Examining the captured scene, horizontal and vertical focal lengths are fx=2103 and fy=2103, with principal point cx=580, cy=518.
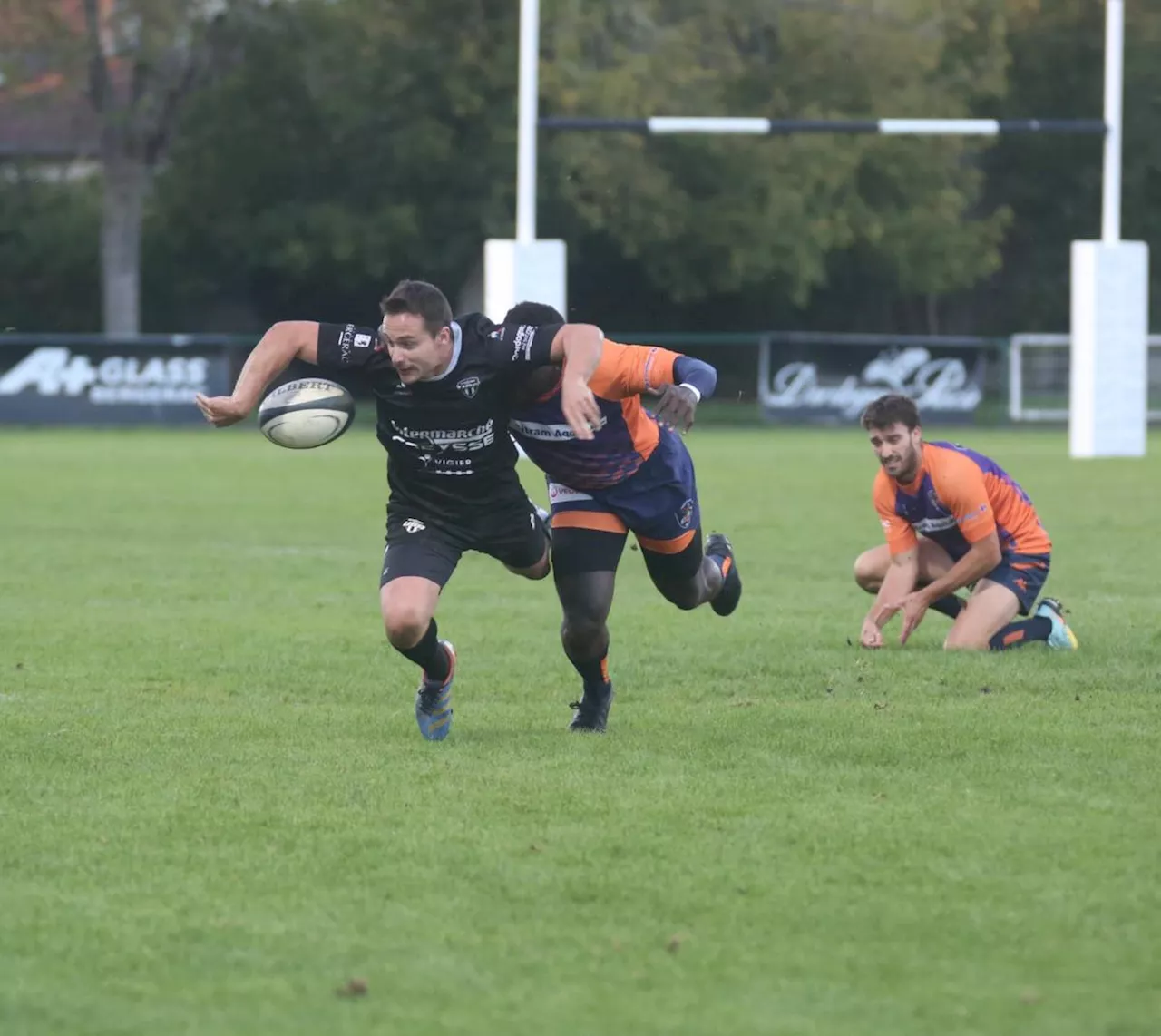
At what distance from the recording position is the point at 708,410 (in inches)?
1325

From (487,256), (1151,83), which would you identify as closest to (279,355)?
(487,256)

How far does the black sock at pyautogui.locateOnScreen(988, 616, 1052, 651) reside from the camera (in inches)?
347

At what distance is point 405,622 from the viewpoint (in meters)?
6.66

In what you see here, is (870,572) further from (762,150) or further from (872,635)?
(762,150)

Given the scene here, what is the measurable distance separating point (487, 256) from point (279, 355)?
15.6m

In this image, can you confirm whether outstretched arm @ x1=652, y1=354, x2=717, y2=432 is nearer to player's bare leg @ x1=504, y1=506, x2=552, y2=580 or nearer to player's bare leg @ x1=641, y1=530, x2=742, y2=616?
player's bare leg @ x1=504, y1=506, x2=552, y2=580

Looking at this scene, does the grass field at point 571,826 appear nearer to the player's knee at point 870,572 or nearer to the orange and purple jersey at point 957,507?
the player's knee at point 870,572

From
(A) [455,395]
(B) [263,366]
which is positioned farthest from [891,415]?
(B) [263,366]

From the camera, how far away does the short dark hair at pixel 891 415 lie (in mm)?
8344

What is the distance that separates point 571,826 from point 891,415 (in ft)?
11.3

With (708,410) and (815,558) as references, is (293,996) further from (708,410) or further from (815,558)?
(708,410)

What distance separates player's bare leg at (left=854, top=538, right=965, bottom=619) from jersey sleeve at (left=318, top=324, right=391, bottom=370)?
3147 millimetres

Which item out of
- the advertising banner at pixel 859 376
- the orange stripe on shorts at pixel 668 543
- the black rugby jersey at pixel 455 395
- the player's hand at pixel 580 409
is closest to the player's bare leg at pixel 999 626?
the orange stripe on shorts at pixel 668 543

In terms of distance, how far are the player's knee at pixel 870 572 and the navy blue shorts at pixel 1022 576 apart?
0.73 metres
